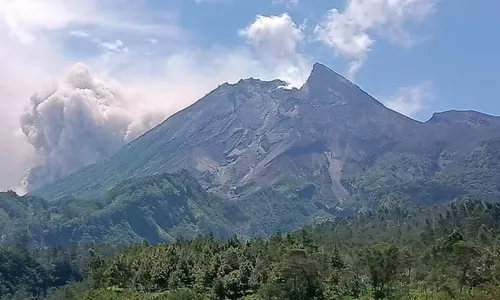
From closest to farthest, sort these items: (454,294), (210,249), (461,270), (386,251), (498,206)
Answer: (454,294) < (461,270) < (386,251) < (210,249) < (498,206)

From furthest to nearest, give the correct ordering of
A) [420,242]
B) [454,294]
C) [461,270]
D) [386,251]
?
[420,242] < [386,251] < [461,270] < [454,294]

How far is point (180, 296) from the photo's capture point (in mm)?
86312

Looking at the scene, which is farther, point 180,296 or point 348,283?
point 348,283

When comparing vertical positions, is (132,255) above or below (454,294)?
above

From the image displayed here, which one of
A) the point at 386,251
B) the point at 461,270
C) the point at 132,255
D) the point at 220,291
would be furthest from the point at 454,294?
the point at 132,255

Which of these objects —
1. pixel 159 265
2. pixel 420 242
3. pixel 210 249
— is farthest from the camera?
pixel 420 242

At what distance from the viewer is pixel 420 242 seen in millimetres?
160250

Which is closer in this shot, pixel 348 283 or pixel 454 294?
pixel 454 294

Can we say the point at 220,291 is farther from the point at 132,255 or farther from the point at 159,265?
the point at 132,255

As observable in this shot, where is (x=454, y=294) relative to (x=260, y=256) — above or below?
below

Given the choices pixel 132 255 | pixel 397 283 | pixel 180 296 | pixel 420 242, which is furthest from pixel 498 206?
pixel 180 296

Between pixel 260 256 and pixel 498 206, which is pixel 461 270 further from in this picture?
pixel 498 206

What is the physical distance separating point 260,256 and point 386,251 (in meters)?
23.9

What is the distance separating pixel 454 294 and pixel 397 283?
74.5 feet
